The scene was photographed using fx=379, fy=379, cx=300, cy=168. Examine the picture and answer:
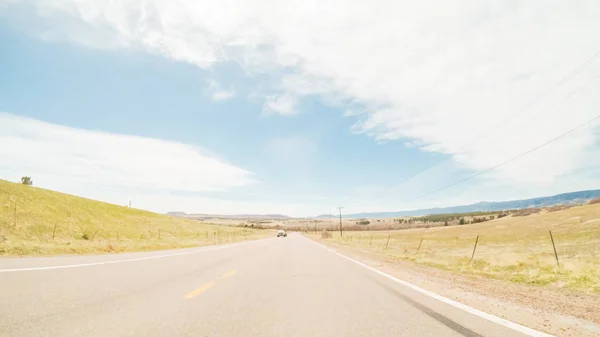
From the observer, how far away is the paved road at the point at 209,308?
518 cm

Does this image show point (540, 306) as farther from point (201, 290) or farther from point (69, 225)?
point (69, 225)

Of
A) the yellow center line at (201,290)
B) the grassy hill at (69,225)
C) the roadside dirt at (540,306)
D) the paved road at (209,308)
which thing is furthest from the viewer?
the grassy hill at (69,225)

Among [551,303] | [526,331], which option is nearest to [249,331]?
[526,331]

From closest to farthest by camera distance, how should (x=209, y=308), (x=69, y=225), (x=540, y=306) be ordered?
(x=209, y=308) < (x=540, y=306) < (x=69, y=225)

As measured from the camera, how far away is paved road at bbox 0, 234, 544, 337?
5.18 meters

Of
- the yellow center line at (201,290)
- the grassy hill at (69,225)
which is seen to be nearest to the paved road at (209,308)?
the yellow center line at (201,290)

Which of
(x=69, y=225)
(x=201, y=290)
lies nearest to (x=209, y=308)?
(x=201, y=290)

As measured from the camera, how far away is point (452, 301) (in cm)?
828

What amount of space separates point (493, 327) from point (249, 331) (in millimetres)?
3696

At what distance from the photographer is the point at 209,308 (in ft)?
21.9

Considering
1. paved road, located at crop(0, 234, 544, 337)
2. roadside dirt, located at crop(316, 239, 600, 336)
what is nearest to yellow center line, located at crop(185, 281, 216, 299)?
paved road, located at crop(0, 234, 544, 337)

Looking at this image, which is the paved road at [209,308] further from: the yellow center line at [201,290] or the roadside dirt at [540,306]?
the roadside dirt at [540,306]

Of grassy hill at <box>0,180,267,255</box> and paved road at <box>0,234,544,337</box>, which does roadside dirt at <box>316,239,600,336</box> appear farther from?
grassy hill at <box>0,180,267,255</box>

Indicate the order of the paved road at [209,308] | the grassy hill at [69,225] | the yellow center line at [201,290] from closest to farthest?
1. the paved road at [209,308]
2. the yellow center line at [201,290]
3. the grassy hill at [69,225]
